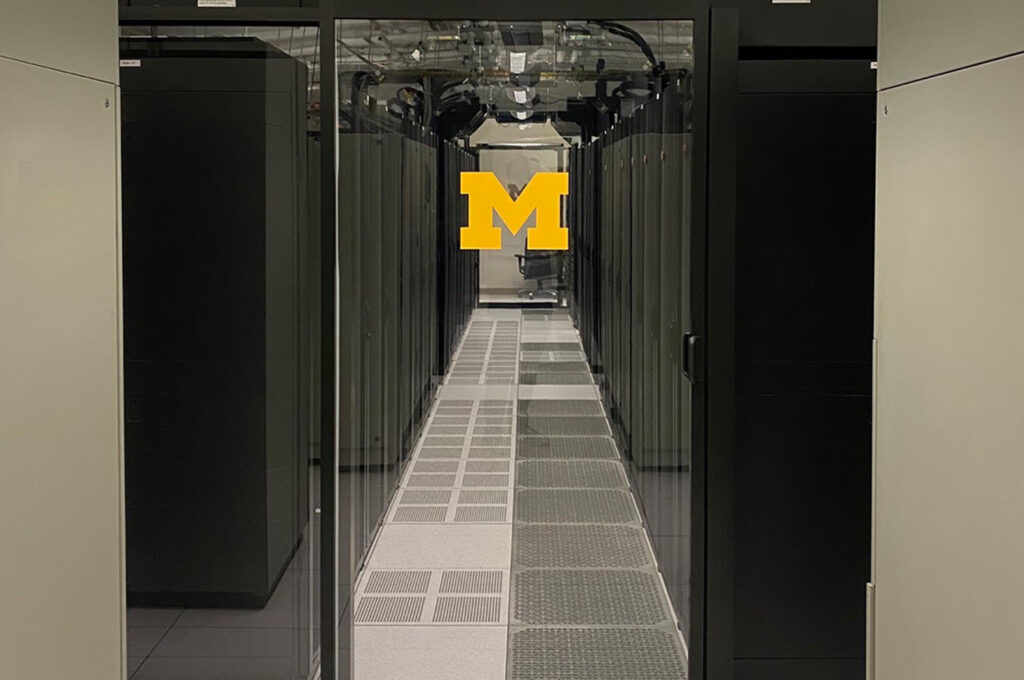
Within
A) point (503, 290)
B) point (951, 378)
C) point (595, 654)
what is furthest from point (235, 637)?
point (951, 378)

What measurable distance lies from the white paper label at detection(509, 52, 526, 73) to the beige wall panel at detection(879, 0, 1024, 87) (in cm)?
157

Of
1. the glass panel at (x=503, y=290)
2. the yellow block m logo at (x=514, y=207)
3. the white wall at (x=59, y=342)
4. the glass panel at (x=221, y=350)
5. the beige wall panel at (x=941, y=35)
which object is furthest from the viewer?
the yellow block m logo at (x=514, y=207)

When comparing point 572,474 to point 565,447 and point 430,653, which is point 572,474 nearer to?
point 565,447

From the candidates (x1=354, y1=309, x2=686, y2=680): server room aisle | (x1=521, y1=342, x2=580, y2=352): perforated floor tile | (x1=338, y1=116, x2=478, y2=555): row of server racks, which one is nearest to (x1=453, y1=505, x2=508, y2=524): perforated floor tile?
(x1=354, y1=309, x2=686, y2=680): server room aisle

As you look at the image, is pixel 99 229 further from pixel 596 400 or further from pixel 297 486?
pixel 596 400

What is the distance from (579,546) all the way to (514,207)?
1146mm

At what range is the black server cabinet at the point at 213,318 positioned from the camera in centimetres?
293

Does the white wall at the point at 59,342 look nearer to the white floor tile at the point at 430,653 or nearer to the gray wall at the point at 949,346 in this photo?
the gray wall at the point at 949,346

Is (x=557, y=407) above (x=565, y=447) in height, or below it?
above

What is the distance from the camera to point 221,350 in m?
2.99

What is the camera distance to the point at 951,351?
1.58 m

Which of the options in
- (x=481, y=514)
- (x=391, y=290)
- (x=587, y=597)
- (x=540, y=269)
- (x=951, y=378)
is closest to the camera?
(x=951, y=378)

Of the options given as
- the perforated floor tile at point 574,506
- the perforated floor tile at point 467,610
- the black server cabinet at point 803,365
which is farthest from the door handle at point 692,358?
the perforated floor tile at point 467,610

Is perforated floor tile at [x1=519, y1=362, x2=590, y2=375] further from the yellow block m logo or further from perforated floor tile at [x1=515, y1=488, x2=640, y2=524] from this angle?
the yellow block m logo
